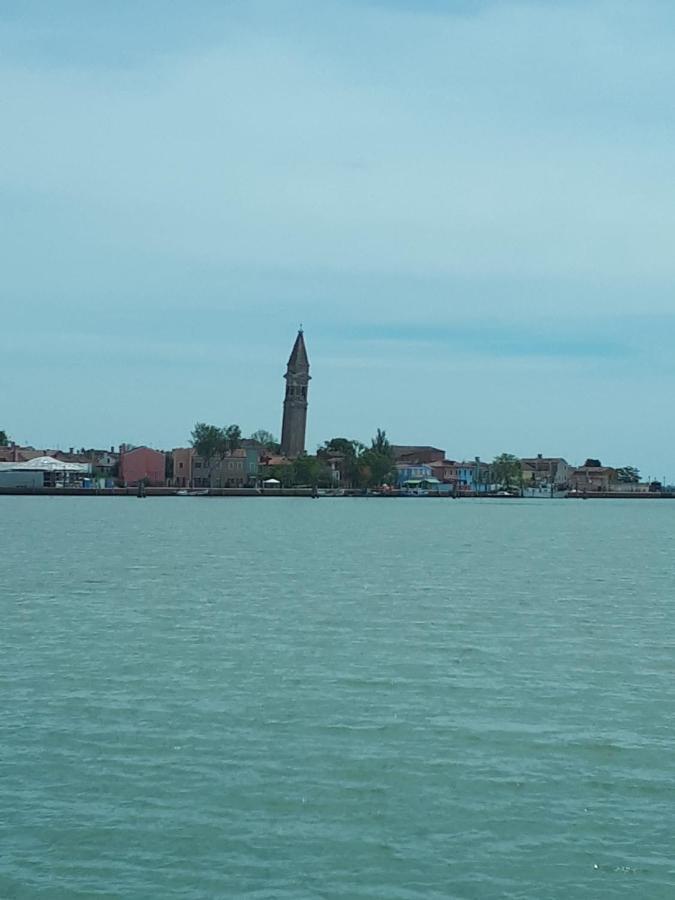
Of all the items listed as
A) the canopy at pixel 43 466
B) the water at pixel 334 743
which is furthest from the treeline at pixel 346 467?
the water at pixel 334 743

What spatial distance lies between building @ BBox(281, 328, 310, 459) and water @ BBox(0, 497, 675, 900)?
151063mm

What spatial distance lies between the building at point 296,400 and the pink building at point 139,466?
72.1ft

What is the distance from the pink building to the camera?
172625mm

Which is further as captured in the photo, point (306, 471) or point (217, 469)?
point (217, 469)

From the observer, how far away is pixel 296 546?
62.8 m

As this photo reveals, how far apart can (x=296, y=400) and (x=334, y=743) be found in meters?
172

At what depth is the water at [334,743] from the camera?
1268 centimetres

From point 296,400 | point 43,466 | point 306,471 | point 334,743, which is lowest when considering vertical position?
point 334,743

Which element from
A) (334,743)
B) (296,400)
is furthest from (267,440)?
(334,743)

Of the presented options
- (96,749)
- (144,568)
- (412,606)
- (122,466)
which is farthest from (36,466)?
(96,749)

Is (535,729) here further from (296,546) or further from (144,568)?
(296,546)

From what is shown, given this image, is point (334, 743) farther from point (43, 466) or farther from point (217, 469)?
point (217, 469)

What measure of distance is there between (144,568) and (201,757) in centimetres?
3035

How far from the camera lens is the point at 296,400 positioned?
189125 mm
